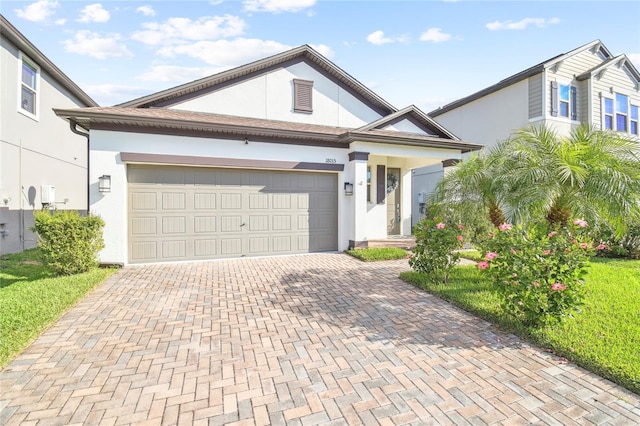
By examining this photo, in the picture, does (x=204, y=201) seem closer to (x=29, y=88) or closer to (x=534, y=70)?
(x=29, y=88)

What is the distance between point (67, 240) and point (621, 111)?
2269cm

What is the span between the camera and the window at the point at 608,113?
14.5m

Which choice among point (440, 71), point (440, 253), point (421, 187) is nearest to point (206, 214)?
point (440, 253)

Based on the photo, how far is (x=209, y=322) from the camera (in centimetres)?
446

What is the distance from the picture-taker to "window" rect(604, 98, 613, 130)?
14.5 meters

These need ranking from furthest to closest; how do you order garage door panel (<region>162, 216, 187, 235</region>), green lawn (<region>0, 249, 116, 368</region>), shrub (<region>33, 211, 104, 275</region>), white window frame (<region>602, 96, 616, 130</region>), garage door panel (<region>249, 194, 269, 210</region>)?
1. white window frame (<region>602, 96, 616, 130</region>)
2. garage door panel (<region>249, 194, 269, 210</region>)
3. garage door panel (<region>162, 216, 187, 235</region>)
4. shrub (<region>33, 211, 104, 275</region>)
5. green lawn (<region>0, 249, 116, 368</region>)

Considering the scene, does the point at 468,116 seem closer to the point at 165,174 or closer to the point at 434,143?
the point at 434,143

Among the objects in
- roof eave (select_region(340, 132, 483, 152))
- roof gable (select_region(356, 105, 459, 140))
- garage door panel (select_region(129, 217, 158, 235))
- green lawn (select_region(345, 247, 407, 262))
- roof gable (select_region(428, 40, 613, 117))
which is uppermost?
roof gable (select_region(428, 40, 613, 117))

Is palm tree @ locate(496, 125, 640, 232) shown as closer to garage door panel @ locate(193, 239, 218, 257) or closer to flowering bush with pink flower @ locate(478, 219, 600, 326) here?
flowering bush with pink flower @ locate(478, 219, 600, 326)

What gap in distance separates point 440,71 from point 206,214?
9601 mm

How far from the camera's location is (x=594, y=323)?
4.24 m

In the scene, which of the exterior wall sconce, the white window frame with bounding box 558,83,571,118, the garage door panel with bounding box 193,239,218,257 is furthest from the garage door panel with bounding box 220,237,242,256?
the white window frame with bounding box 558,83,571,118

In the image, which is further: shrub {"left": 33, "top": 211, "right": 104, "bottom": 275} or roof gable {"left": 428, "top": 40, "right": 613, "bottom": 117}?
roof gable {"left": 428, "top": 40, "right": 613, "bottom": 117}

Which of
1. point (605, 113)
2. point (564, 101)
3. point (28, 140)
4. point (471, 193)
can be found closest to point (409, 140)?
point (471, 193)
